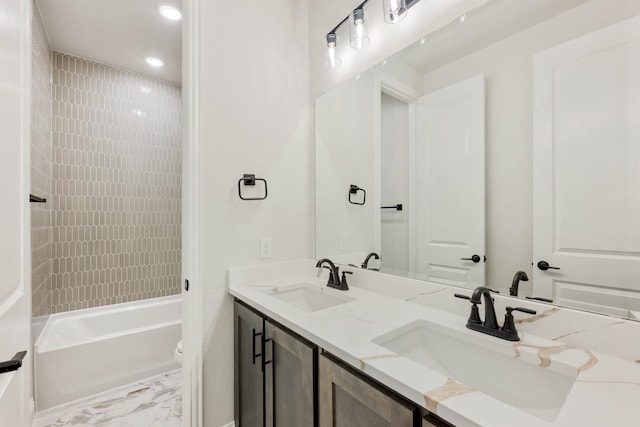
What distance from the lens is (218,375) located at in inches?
59.4

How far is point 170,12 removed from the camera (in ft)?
6.64

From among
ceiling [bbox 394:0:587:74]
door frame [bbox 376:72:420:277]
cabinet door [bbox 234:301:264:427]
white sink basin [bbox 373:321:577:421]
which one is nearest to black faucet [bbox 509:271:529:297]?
white sink basin [bbox 373:321:577:421]

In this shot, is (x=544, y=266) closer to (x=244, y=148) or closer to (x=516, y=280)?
(x=516, y=280)

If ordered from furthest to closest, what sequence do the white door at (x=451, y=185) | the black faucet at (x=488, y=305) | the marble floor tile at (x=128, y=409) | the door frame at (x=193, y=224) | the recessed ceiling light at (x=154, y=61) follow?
the recessed ceiling light at (x=154, y=61) < the marble floor tile at (x=128, y=409) < the door frame at (x=193, y=224) < the white door at (x=451, y=185) < the black faucet at (x=488, y=305)

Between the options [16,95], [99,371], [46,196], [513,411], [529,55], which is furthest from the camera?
[46,196]

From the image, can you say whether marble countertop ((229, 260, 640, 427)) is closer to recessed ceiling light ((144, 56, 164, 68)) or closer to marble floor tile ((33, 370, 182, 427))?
marble floor tile ((33, 370, 182, 427))

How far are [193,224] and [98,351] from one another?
4.98ft

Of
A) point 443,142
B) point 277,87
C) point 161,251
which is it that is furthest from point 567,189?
point 161,251

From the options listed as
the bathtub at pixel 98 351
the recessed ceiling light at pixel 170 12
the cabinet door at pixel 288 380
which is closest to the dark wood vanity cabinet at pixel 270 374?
the cabinet door at pixel 288 380

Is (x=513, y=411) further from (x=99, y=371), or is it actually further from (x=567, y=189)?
(x=99, y=371)

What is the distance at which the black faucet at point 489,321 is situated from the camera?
34.2 inches

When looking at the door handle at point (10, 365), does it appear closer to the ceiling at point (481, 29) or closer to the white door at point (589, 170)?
the white door at point (589, 170)

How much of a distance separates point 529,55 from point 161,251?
10.8 feet

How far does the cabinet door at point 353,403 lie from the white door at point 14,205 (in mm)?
844
